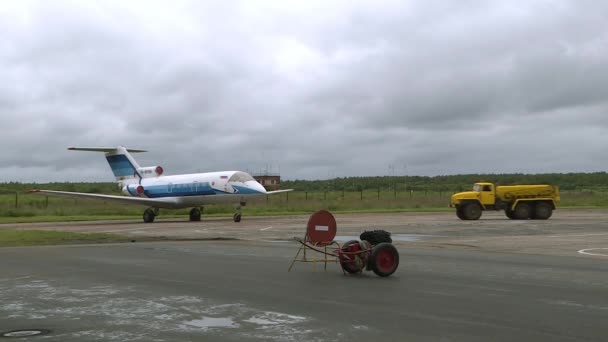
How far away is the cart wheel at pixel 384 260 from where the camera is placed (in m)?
12.5

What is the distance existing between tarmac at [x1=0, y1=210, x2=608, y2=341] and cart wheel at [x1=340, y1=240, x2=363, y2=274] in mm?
212

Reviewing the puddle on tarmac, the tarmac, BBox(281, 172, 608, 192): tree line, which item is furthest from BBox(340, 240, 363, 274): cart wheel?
BBox(281, 172, 608, 192): tree line

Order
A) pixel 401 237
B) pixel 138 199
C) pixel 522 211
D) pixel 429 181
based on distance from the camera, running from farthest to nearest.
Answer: pixel 429 181 → pixel 138 199 → pixel 522 211 → pixel 401 237

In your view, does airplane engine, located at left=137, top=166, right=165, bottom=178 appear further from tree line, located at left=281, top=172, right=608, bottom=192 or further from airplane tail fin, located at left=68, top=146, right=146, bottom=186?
tree line, located at left=281, top=172, right=608, bottom=192

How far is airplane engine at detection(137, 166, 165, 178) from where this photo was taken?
4391 cm

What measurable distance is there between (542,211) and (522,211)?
1.22 meters

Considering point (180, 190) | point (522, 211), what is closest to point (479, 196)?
point (522, 211)

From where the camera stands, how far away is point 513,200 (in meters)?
38.1

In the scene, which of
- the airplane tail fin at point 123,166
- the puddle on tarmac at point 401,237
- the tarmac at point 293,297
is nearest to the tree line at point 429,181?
the airplane tail fin at point 123,166

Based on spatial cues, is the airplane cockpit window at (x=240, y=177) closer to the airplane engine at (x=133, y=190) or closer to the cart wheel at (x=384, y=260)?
the airplane engine at (x=133, y=190)

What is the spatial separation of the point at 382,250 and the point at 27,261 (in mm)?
8292

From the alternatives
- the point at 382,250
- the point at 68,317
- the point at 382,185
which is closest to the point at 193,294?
the point at 68,317

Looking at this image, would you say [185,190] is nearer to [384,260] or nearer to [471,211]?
[471,211]

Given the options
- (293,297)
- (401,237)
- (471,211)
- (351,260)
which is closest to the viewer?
Result: (293,297)
